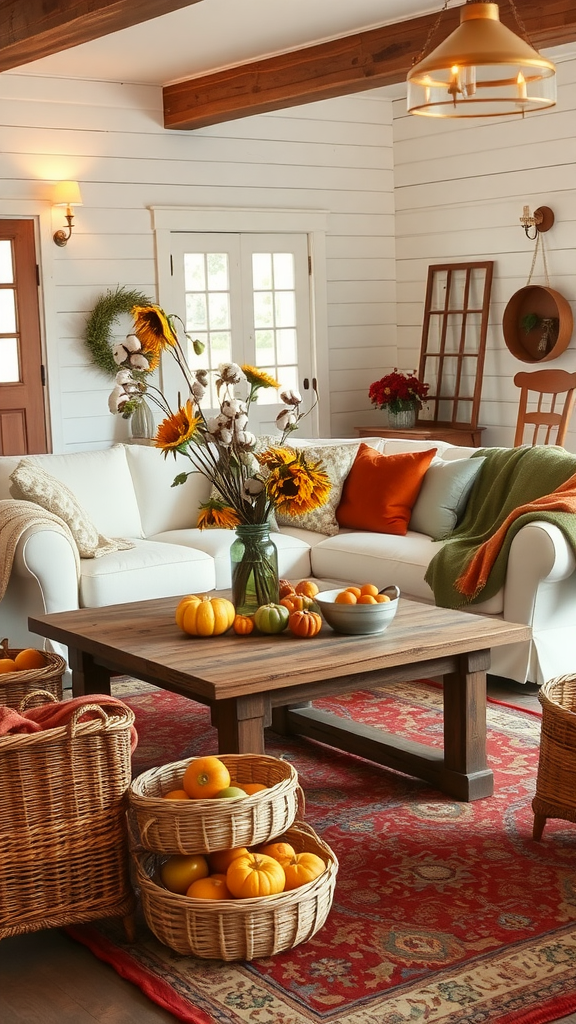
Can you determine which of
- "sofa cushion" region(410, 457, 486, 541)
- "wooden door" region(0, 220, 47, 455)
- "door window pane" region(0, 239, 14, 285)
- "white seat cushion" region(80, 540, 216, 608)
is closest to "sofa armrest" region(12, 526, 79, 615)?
"white seat cushion" region(80, 540, 216, 608)

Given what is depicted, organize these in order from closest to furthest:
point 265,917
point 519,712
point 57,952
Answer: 1. point 265,917
2. point 57,952
3. point 519,712

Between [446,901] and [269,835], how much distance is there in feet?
1.65

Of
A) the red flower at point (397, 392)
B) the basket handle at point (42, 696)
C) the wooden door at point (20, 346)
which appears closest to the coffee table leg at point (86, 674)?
the basket handle at point (42, 696)

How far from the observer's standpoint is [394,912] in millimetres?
2771

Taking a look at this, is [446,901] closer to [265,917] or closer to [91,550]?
[265,917]

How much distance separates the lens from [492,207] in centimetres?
748

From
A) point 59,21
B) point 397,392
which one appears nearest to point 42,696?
point 59,21

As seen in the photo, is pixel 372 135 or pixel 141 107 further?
pixel 372 135

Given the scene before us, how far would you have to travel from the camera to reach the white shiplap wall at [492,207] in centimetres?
699

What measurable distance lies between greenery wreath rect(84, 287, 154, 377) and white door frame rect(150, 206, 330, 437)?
1.03 feet

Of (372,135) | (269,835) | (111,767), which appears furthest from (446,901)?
(372,135)

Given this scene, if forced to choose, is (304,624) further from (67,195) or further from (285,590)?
(67,195)

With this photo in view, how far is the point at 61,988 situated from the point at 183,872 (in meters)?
0.34

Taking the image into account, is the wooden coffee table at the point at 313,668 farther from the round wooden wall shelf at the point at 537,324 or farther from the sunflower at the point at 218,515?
the round wooden wall shelf at the point at 537,324
